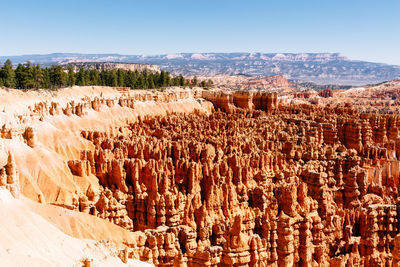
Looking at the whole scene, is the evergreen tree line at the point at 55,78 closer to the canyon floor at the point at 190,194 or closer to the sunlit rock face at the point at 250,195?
the canyon floor at the point at 190,194

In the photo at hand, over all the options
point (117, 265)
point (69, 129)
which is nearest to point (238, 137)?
point (69, 129)

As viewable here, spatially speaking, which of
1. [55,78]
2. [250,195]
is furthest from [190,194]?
[55,78]

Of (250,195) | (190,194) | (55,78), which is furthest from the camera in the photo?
(55,78)

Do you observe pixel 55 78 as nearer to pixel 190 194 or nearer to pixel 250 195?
pixel 190 194

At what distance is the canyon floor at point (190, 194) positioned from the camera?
1752 cm

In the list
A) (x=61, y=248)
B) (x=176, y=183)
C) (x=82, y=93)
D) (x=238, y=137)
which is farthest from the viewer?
(x=82, y=93)

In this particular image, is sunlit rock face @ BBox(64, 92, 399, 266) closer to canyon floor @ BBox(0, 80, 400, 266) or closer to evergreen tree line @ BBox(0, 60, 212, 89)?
canyon floor @ BBox(0, 80, 400, 266)

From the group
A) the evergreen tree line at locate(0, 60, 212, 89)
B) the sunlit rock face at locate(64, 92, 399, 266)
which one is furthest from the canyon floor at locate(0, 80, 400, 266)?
the evergreen tree line at locate(0, 60, 212, 89)

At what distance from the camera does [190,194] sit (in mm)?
29812

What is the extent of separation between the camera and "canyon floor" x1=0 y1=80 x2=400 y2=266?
1752cm

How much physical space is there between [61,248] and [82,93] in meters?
60.7

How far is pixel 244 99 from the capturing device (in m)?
83.1

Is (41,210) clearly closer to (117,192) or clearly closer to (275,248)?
(117,192)

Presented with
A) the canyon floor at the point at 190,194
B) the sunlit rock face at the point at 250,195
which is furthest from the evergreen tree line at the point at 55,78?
the sunlit rock face at the point at 250,195
